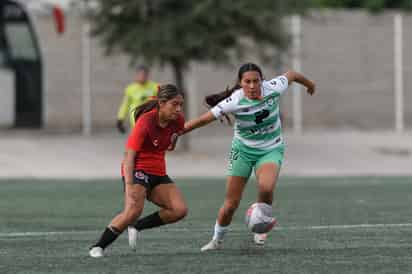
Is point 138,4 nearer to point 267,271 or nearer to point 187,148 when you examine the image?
point 187,148

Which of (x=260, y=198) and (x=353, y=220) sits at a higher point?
(x=260, y=198)

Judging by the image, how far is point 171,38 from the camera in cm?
2644

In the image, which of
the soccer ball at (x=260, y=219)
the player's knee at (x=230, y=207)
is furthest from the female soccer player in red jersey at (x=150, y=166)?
the soccer ball at (x=260, y=219)

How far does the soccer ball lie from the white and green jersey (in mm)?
700

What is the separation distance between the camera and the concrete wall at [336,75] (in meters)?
31.2

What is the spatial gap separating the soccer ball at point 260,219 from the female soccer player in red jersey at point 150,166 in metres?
0.64

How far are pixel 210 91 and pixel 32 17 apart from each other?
5.27 m

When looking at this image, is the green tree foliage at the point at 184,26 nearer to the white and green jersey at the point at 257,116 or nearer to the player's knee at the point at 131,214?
the white and green jersey at the point at 257,116

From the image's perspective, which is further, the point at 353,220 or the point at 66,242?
the point at 353,220

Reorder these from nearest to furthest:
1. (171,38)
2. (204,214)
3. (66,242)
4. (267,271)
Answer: (267,271)
(66,242)
(204,214)
(171,38)

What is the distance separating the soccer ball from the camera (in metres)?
10.5

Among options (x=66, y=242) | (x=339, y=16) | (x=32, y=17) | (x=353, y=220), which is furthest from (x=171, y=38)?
(x=66, y=242)

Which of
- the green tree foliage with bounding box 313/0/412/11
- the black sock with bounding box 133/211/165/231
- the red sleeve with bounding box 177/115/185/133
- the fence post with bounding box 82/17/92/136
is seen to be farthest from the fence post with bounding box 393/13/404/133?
the red sleeve with bounding box 177/115/185/133

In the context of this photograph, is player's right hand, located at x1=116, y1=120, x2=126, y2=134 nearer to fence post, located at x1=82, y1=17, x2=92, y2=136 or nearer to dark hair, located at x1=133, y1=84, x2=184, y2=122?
fence post, located at x1=82, y1=17, x2=92, y2=136
